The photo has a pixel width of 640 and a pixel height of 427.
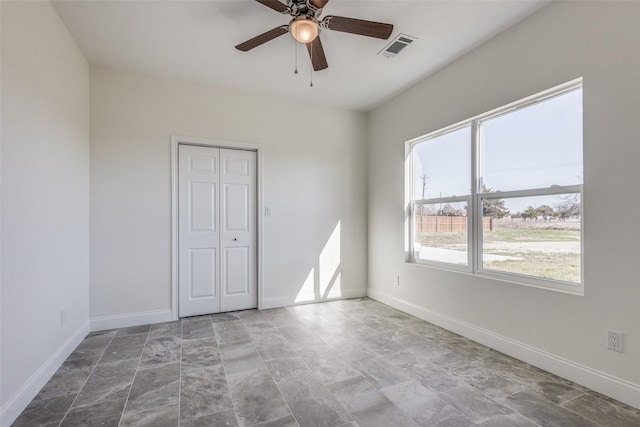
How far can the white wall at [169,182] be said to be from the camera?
3.22m

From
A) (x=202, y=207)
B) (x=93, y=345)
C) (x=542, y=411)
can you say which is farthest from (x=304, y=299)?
(x=542, y=411)

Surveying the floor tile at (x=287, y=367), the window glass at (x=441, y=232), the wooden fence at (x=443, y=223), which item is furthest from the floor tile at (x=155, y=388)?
the wooden fence at (x=443, y=223)

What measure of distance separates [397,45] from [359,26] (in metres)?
0.84

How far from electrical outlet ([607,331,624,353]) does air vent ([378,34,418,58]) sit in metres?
2.68

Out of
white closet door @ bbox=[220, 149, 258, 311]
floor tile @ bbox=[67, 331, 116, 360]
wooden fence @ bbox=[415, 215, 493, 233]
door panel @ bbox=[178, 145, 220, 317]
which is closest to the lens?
floor tile @ bbox=[67, 331, 116, 360]

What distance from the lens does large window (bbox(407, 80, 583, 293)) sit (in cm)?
229

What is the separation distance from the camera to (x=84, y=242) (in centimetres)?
300

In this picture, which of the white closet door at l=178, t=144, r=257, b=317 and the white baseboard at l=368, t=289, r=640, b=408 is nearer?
the white baseboard at l=368, t=289, r=640, b=408

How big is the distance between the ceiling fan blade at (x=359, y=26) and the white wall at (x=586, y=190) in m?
1.26

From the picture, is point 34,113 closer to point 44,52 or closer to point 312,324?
point 44,52

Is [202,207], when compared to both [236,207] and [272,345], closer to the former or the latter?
[236,207]

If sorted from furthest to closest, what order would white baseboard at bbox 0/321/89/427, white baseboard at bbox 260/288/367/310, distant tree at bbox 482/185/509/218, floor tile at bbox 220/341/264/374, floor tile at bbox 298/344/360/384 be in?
white baseboard at bbox 260/288/367/310
distant tree at bbox 482/185/509/218
floor tile at bbox 220/341/264/374
floor tile at bbox 298/344/360/384
white baseboard at bbox 0/321/89/427

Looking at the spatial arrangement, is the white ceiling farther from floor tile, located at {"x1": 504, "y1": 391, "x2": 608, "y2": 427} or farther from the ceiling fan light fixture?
floor tile, located at {"x1": 504, "y1": 391, "x2": 608, "y2": 427}

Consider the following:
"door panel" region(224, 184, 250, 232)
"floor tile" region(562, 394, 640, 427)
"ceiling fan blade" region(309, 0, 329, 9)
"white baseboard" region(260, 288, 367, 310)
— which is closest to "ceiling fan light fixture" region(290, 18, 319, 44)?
"ceiling fan blade" region(309, 0, 329, 9)
